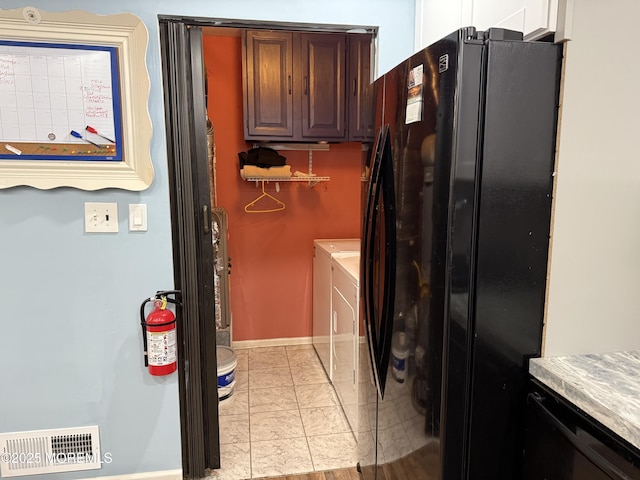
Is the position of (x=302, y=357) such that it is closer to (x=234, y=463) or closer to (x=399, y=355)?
(x=234, y=463)

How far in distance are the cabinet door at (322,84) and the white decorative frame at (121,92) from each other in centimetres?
157

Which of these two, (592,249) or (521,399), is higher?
(592,249)

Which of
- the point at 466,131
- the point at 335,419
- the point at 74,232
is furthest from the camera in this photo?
the point at 335,419

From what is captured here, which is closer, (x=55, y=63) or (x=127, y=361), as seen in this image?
(x=55, y=63)

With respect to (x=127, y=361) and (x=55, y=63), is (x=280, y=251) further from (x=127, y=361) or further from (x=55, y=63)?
(x=55, y=63)

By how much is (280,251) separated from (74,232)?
1910 mm

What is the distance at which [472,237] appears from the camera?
123 centimetres

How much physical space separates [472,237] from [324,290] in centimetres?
202

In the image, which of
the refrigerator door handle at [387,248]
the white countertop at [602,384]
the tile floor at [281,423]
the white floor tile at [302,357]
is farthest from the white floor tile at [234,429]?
the white countertop at [602,384]

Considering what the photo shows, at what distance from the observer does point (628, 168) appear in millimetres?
1267

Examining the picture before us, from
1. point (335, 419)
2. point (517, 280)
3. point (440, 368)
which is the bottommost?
point (335, 419)

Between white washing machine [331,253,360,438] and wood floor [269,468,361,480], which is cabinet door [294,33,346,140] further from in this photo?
wood floor [269,468,361,480]

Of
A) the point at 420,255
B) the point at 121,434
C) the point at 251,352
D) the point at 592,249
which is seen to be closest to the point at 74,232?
the point at 121,434

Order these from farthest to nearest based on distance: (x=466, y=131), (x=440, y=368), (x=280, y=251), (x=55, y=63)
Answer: (x=280, y=251), (x=55, y=63), (x=440, y=368), (x=466, y=131)
